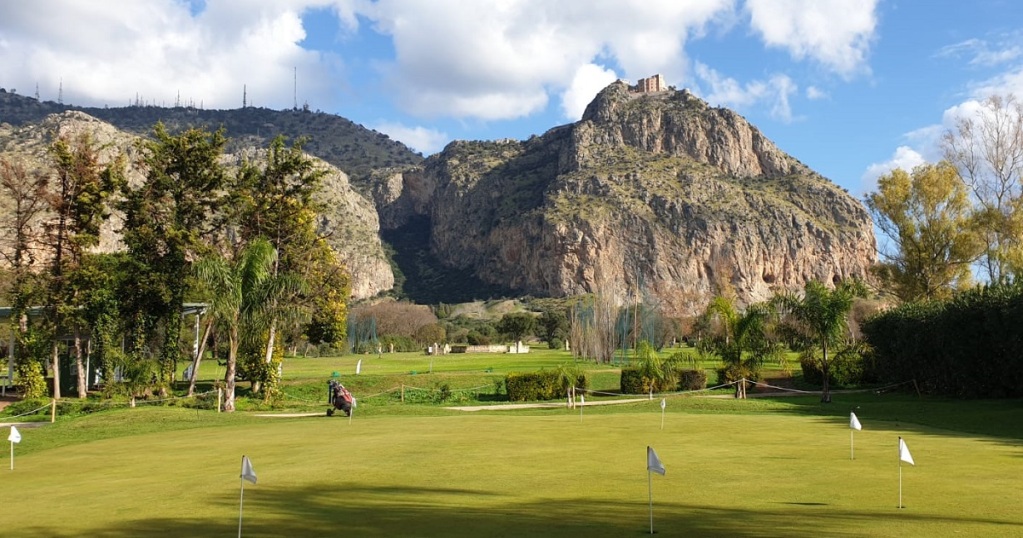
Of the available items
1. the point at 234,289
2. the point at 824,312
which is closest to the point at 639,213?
the point at 824,312

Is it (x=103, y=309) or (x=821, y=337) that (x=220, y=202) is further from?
(x=821, y=337)

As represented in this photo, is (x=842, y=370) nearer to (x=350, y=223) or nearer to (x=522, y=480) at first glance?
(x=522, y=480)

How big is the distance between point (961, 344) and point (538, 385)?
1784 cm

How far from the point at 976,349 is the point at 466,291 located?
157 m

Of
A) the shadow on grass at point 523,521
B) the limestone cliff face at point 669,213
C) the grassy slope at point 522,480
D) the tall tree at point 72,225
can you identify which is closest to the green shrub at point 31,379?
the tall tree at point 72,225

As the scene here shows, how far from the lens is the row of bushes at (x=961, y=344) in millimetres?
27078

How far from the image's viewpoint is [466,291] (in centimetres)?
18300

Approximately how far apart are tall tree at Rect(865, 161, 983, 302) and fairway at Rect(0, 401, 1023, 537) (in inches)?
1229

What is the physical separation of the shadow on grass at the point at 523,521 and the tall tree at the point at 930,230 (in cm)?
4277

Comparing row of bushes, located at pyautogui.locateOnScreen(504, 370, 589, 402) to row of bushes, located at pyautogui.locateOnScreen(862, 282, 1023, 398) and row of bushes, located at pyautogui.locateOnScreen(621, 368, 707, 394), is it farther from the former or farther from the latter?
row of bushes, located at pyautogui.locateOnScreen(862, 282, 1023, 398)

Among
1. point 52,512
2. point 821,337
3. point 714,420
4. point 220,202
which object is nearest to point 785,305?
point 821,337

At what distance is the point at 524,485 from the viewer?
34.7 ft

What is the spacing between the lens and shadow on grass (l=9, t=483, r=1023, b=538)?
7.50 meters

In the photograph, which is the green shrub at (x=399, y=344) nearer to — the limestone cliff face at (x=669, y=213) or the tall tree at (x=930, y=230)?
the limestone cliff face at (x=669, y=213)
